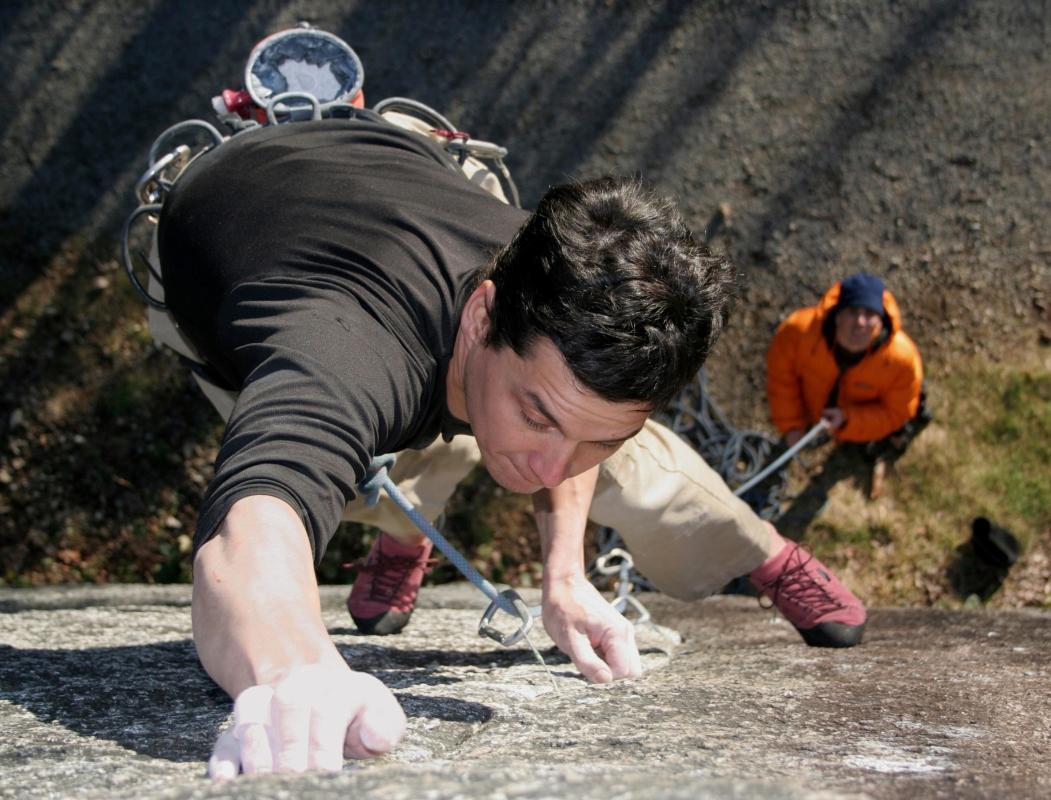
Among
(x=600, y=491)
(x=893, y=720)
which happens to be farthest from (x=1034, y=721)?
(x=600, y=491)

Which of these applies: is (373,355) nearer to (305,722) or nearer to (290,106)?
(305,722)

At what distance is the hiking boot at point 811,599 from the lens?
308 cm

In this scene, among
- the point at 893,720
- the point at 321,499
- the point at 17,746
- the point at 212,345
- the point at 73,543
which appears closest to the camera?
A: the point at 321,499

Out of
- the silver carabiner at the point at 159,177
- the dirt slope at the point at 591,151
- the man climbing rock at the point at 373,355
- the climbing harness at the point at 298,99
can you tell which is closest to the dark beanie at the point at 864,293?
the dirt slope at the point at 591,151

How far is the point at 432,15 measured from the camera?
18.0ft

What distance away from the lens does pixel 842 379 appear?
4805 mm

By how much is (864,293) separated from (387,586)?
2358mm

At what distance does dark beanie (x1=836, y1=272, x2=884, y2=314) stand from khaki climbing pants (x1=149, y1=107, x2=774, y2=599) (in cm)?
164

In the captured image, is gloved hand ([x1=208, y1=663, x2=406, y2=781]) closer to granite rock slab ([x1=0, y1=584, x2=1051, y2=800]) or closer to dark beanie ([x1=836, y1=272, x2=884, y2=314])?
granite rock slab ([x1=0, y1=584, x2=1051, y2=800])

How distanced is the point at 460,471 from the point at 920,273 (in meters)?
2.97

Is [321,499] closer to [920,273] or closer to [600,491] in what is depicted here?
Answer: [600,491]

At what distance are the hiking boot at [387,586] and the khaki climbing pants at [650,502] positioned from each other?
14 cm

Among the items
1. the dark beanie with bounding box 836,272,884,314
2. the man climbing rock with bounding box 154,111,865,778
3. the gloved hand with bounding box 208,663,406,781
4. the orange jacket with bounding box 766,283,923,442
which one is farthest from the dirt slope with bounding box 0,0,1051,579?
the gloved hand with bounding box 208,663,406,781

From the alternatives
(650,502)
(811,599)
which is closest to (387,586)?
(650,502)
